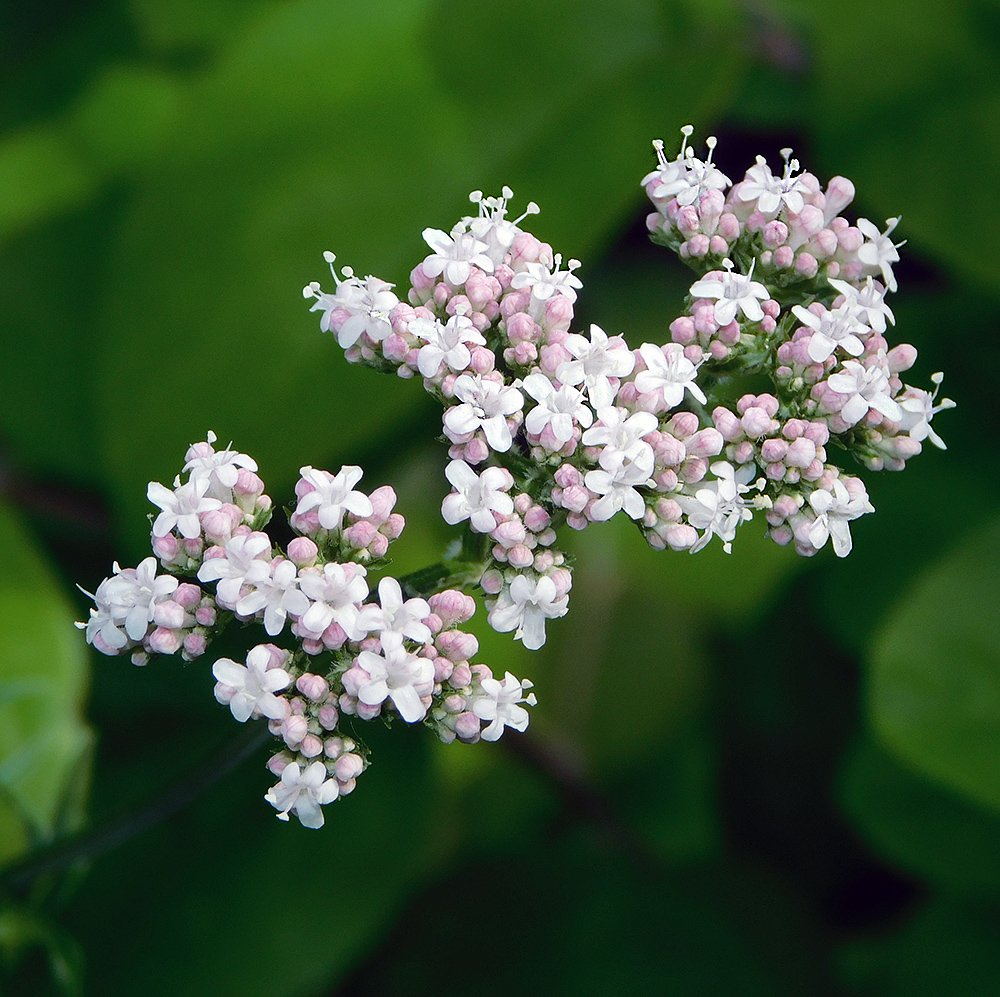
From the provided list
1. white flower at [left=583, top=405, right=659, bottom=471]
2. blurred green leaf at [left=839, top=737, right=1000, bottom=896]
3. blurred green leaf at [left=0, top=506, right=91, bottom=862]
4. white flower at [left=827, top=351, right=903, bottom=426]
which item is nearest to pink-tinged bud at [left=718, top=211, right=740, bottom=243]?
white flower at [left=827, top=351, right=903, bottom=426]

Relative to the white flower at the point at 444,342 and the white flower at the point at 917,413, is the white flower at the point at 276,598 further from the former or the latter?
the white flower at the point at 917,413

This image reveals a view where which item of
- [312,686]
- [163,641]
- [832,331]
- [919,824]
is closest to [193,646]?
[163,641]

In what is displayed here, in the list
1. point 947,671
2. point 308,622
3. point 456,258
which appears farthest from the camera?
point 947,671

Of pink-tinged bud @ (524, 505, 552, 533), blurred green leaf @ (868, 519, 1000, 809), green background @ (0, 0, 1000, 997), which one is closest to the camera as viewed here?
pink-tinged bud @ (524, 505, 552, 533)

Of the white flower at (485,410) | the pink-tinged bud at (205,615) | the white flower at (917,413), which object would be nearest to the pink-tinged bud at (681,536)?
the white flower at (485,410)

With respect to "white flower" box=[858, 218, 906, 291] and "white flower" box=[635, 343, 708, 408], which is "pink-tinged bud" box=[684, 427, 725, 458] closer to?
"white flower" box=[635, 343, 708, 408]

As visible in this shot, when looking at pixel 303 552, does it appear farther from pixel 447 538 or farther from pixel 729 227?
pixel 447 538
